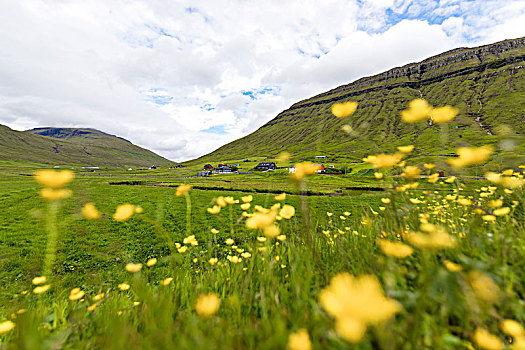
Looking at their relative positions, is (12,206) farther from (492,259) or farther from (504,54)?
(504,54)

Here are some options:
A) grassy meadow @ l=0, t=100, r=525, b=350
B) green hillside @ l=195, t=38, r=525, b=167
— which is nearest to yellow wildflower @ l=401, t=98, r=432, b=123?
grassy meadow @ l=0, t=100, r=525, b=350

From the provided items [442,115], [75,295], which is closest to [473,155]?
[442,115]

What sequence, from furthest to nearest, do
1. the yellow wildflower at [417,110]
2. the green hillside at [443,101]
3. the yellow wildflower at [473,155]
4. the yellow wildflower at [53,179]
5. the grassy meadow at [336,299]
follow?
the green hillside at [443,101], the yellow wildflower at [417,110], the yellow wildflower at [473,155], the yellow wildflower at [53,179], the grassy meadow at [336,299]

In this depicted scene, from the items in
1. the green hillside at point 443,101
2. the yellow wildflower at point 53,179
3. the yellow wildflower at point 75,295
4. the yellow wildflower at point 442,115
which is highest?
the green hillside at point 443,101

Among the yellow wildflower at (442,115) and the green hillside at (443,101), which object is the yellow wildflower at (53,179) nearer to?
the yellow wildflower at (442,115)

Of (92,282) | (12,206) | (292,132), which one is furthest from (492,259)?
(292,132)

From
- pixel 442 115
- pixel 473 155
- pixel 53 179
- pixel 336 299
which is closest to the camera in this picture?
pixel 336 299

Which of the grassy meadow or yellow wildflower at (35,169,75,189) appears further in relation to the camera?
yellow wildflower at (35,169,75,189)

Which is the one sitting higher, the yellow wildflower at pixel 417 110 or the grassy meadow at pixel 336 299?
the yellow wildflower at pixel 417 110

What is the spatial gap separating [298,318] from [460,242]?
1.65 m

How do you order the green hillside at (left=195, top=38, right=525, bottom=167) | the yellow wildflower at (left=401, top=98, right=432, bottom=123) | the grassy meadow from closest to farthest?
1. the grassy meadow
2. the yellow wildflower at (left=401, top=98, right=432, bottom=123)
3. the green hillside at (left=195, top=38, right=525, bottom=167)

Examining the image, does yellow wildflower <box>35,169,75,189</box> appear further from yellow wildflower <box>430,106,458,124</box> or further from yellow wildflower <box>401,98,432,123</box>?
yellow wildflower <box>430,106,458,124</box>

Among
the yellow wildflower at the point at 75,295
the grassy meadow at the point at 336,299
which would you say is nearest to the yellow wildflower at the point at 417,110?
the grassy meadow at the point at 336,299

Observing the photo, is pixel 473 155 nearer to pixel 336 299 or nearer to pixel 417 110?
pixel 417 110
